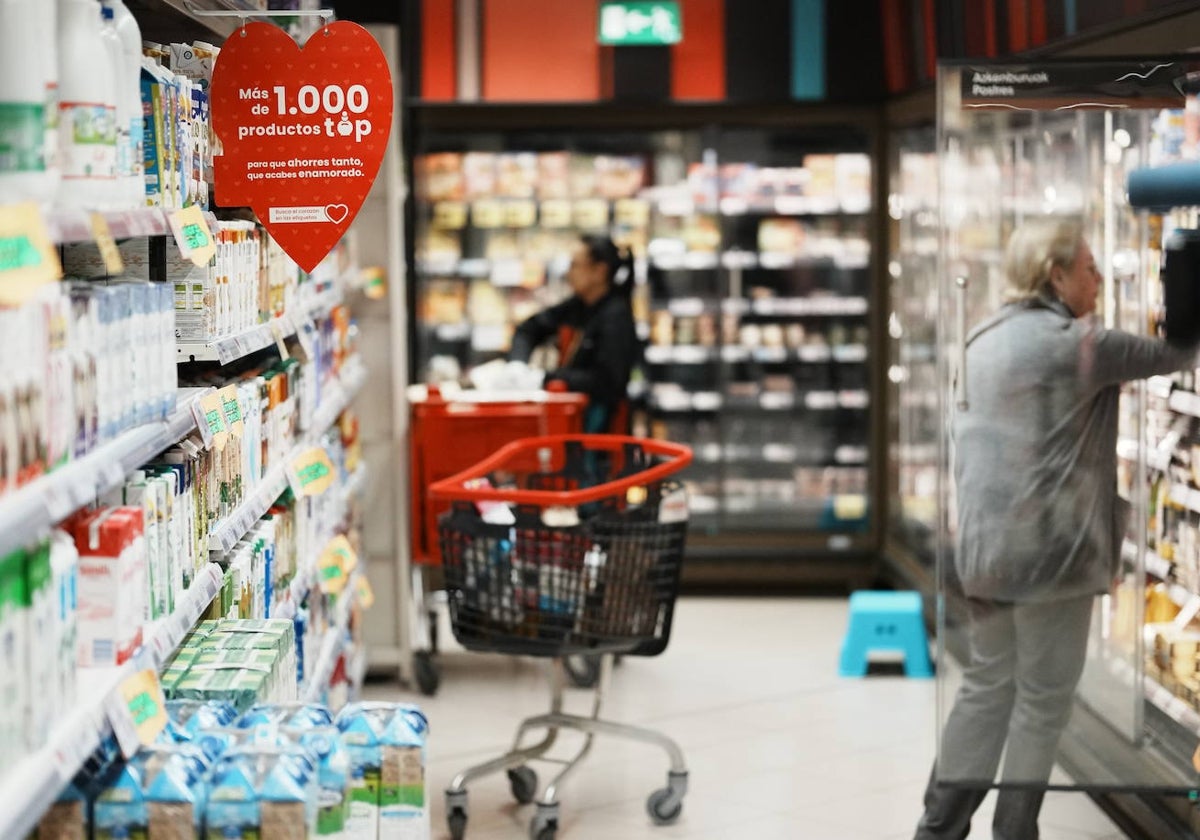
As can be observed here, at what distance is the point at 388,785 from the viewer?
113 inches

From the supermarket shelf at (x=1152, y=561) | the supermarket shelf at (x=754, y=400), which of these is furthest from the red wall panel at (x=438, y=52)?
the supermarket shelf at (x=1152, y=561)

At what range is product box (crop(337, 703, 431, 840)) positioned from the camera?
2.85m

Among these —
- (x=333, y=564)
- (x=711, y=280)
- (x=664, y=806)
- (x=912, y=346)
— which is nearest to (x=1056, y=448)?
(x=664, y=806)

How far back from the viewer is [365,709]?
2.97 m

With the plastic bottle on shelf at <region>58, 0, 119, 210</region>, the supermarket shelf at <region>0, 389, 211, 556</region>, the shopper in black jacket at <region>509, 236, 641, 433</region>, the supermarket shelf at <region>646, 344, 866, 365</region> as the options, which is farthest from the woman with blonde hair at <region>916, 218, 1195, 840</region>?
the supermarket shelf at <region>646, 344, 866, 365</region>

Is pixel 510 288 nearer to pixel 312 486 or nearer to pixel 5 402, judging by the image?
pixel 312 486

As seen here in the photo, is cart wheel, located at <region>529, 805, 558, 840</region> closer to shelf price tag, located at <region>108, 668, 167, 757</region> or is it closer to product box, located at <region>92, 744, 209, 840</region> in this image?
shelf price tag, located at <region>108, 668, 167, 757</region>

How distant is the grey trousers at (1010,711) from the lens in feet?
14.6

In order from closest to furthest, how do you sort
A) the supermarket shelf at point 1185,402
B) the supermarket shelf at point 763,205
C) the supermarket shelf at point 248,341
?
the supermarket shelf at point 248,341, the supermarket shelf at point 1185,402, the supermarket shelf at point 763,205

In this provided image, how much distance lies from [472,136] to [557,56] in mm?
722

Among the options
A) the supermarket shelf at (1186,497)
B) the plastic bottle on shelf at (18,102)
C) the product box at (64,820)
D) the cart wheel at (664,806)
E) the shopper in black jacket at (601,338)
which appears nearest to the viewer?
the plastic bottle on shelf at (18,102)

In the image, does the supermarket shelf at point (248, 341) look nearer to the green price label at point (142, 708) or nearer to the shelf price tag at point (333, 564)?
the shelf price tag at point (333, 564)

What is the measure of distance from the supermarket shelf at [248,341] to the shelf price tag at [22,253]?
1395 mm

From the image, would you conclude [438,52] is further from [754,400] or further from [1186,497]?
[1186,497]
